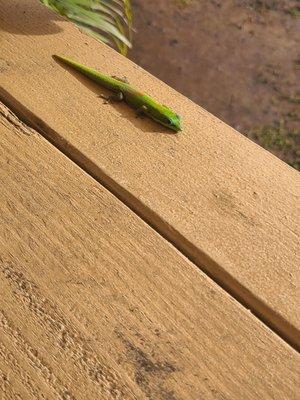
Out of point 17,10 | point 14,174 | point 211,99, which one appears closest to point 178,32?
point 211,99

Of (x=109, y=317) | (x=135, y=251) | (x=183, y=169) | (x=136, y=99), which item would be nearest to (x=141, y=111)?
(x=136, y=99)

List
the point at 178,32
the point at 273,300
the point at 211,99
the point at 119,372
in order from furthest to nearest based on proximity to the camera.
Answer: the point at 178,32, the point at 211,99, the point at 273,300, the point at 119,372

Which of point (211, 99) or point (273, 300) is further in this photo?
point (211, 99)

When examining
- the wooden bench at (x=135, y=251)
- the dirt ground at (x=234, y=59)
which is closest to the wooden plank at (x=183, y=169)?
the wooden bench at (x=135, y=251)

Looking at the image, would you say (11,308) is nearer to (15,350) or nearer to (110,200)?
(15,350)

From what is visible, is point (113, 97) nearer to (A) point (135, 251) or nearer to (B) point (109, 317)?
(A) point (135, 251)

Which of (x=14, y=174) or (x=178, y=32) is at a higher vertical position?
(x=178, y=32)

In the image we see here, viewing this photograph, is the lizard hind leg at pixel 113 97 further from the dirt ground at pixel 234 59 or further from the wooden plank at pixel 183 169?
the dirt ground at pixel 234 59
